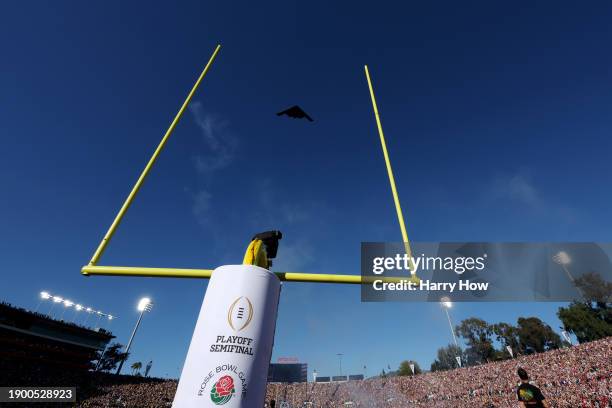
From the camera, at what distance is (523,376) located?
13.4 feet

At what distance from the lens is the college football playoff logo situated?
1441 mm

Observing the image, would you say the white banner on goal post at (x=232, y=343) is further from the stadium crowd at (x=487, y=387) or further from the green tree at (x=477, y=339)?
the green tree at (x=477, y=339)

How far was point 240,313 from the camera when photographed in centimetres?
147

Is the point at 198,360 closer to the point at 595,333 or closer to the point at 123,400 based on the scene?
the point at 123,400

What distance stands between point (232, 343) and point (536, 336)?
6430 centimetres

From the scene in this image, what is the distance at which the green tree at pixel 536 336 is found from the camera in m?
48.4

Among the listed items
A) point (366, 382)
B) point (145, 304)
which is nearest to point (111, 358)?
point (145, 304)

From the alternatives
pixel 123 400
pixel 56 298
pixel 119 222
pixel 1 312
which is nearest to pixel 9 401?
pixel 123 400

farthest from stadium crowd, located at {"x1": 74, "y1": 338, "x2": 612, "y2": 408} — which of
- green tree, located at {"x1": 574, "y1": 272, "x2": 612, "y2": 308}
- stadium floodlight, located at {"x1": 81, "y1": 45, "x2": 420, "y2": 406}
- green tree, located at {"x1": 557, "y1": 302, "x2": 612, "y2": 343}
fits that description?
green tree, located at {"x1": 574, "y1": 272, "x2": 612, "y2": 308}

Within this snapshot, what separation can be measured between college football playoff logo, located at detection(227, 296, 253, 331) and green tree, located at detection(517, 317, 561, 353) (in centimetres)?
6354

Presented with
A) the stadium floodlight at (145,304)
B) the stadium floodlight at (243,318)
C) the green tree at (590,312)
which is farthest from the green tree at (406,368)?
the stadium floodlight at (243,318)

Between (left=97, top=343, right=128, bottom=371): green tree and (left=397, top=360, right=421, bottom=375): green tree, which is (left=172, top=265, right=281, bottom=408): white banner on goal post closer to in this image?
(left=97, top=343, right=128, bottom=371): green tree

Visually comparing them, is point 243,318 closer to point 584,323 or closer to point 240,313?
point 240,313

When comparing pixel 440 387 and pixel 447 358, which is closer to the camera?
→ pixel 440 387
